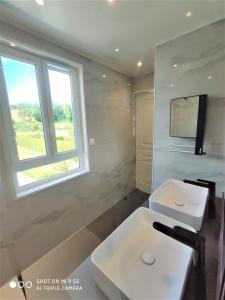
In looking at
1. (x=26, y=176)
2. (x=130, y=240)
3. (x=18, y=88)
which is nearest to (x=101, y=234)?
(x=26, y=176)

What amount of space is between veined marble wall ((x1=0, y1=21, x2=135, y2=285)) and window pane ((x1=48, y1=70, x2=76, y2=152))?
0.22 m

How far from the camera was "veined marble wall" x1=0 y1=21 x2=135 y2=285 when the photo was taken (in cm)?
132

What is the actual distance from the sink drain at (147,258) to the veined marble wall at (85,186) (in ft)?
3.92

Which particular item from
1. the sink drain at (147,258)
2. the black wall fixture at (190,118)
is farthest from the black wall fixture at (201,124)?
the sink drain at (147,258)

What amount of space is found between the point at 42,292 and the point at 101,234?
2.58 ft

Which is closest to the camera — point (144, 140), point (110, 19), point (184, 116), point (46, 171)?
point (110, 19)

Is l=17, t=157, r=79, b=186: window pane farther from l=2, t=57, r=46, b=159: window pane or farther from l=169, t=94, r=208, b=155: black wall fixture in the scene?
l=169, t=94, r=208, b=155: black wall fixture

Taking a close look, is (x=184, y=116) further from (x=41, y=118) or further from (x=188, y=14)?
(x=41, y=118)

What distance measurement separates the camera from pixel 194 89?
4.61ft

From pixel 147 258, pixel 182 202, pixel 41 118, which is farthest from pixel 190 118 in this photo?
pixel 41 118

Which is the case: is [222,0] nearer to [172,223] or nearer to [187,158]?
[187,158]

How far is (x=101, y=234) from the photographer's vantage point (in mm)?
1874

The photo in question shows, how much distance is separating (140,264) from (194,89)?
148 cm

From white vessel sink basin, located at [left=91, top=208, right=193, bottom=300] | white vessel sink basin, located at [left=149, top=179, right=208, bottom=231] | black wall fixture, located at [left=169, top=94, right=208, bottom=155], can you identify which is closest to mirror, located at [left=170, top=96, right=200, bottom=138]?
black wall fixture, located at [left=169, top=94, right=208, bottom=155]
